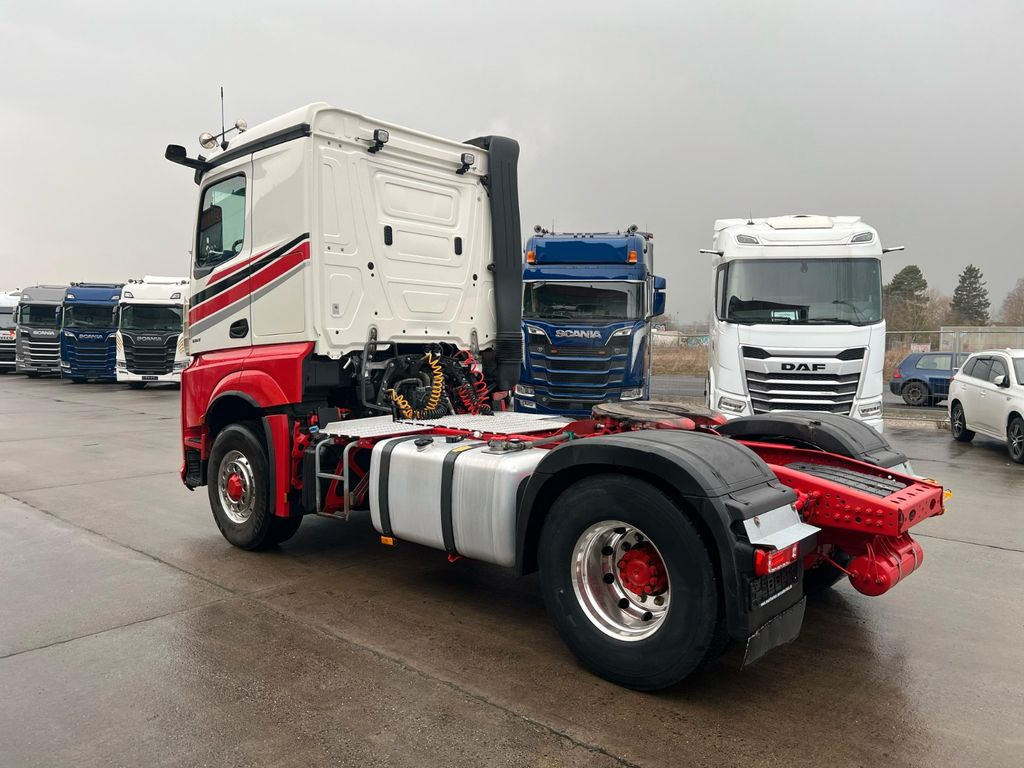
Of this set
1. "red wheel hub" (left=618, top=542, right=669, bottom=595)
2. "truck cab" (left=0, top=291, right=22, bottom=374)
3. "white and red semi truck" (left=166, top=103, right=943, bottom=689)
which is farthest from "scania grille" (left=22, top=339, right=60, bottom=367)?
"red wheel hub" (left=618, top=542, right=669, bottom=595)

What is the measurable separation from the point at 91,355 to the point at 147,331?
4271mm

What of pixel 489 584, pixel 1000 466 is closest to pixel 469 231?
pixel 489 584

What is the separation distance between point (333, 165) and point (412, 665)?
3582 mm

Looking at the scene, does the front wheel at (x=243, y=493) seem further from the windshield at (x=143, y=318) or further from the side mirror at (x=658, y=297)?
the windshield at (x=143, y=318)

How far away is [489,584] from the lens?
213 inches

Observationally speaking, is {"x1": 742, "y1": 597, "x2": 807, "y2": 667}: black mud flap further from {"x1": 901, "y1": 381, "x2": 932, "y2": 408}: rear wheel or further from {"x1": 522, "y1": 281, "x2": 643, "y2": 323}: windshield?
{"x1": 901, "y1": 381, "x2": 932, "y2": 408}: rear wheel

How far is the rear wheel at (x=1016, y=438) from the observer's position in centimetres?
1100

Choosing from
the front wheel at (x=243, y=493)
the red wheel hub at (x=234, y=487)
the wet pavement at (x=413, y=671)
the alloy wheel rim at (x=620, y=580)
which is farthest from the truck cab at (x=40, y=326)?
the alloy wheel rim at (x=620, y=580)

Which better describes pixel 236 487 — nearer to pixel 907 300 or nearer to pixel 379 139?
pixel 379 139

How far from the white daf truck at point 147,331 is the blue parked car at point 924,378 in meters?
20.6

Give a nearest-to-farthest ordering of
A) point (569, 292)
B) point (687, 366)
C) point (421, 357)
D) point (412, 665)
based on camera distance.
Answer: point (412, 665) < point (421, 357) < point (569, 292) < point (687, 366)

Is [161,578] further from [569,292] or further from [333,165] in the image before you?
[569,292]

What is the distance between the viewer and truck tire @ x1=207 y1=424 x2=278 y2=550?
232 inches

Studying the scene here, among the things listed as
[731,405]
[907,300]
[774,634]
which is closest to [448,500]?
[774,634]
